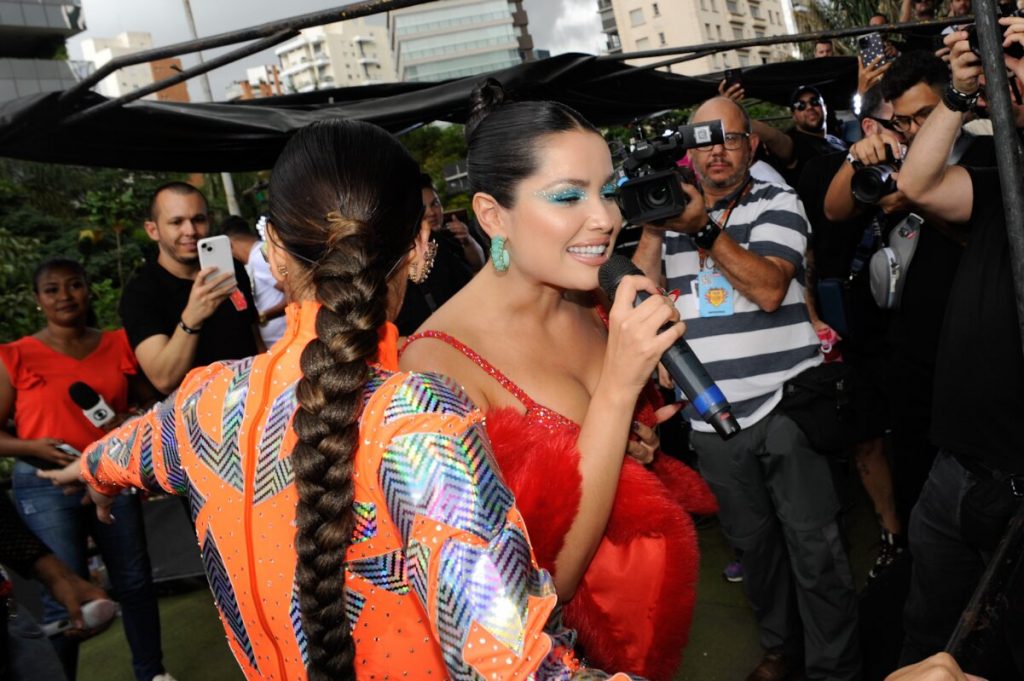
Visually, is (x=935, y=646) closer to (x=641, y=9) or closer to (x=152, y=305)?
(x=152, y=305)

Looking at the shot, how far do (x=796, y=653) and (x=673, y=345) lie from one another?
2186 millimetres

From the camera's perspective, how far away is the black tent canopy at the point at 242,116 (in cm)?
345

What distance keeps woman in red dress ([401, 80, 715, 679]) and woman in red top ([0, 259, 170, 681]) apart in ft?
8.20

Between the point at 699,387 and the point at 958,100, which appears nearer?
the point at 699,387

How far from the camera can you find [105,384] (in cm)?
366

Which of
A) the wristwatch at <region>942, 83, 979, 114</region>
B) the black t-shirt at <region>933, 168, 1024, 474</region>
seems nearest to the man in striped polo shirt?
the black t-shirt at <region>933, 168, 1024, 474</region>

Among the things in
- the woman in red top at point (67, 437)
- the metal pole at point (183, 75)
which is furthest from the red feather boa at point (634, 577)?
the woman in red top at point (67, 437)

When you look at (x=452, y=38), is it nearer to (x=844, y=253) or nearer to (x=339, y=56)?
(x=339, y=56)

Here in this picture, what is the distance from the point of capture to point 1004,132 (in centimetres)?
114

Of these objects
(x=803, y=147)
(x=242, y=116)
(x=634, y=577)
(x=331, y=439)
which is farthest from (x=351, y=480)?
(x=803, y=147)

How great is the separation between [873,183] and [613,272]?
1278 millimetres

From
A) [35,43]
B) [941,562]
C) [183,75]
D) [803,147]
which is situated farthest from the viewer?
[35,43]

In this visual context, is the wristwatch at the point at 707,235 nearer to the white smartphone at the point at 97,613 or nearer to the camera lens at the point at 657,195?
the camera lens at the point at 657,195

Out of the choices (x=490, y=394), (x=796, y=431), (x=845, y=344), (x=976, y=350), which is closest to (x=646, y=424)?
(x=490, y=394)
